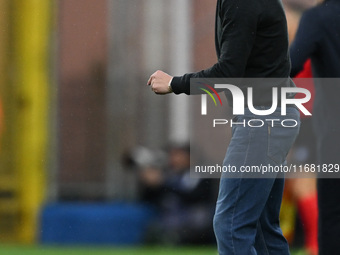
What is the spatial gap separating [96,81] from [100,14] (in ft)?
2.01

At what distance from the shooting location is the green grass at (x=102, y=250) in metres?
5.74

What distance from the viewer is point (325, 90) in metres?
3.28

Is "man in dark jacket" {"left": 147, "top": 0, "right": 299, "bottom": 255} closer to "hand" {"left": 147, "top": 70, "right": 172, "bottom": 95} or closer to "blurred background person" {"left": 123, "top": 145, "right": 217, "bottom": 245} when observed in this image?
"hand" {"left": 147, "top": 70, "right": 172, "bottom": 95}

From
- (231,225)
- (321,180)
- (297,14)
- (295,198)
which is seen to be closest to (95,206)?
(295,198)

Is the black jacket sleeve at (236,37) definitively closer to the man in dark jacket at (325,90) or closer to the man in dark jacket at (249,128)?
the man in dark jacket at (249,128)

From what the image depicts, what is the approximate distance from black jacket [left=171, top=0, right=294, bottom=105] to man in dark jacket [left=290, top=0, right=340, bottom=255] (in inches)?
15.2

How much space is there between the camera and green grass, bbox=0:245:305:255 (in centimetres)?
574

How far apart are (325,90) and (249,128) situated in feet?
2.06

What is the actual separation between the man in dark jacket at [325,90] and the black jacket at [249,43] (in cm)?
39

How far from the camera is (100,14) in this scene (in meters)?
6.84

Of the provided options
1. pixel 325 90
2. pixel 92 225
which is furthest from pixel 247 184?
pixel 92 225

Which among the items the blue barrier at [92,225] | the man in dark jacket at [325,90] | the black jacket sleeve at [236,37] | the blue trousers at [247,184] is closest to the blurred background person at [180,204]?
the blue barrier at [92,225]

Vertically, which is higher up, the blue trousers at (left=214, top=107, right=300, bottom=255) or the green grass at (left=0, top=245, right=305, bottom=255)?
the blue trousers at (left=214, top=107, right=300, bottom=255)

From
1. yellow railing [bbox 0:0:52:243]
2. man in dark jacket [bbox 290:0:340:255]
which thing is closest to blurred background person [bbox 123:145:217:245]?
yellow railing [bbox 0:0:52:243]
